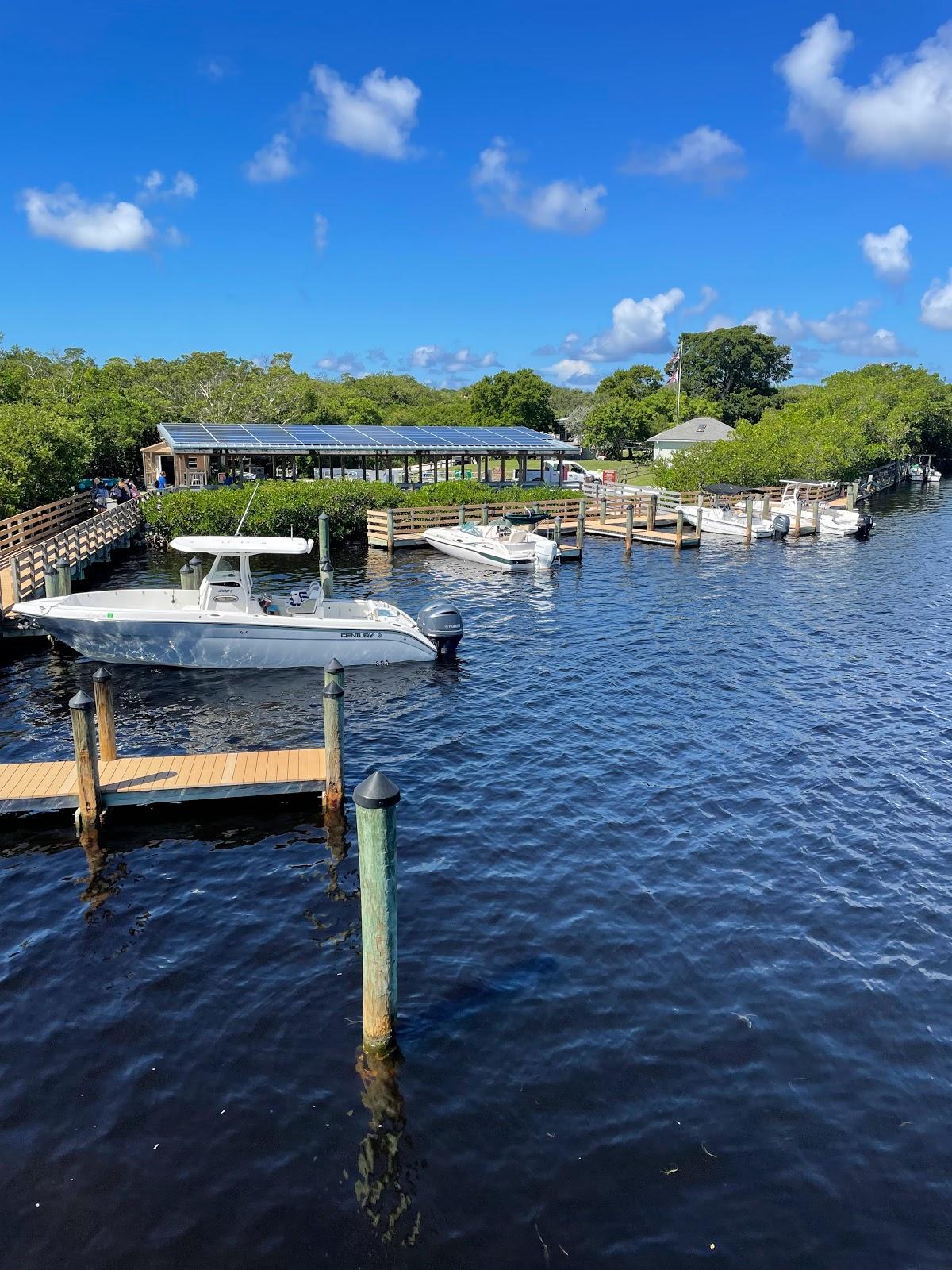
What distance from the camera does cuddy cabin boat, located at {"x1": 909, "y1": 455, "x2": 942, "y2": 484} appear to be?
8956cm

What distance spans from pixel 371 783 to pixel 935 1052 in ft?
21.6

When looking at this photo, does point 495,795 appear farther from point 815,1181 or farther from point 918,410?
point 918,410

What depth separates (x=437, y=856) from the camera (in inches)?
525

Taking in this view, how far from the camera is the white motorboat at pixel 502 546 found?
120 feet

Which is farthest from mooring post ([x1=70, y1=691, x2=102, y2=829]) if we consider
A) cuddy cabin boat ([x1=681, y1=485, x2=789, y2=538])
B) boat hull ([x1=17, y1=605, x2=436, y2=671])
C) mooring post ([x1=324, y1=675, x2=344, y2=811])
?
cuddy cabin boat ([x1=681, y1=485, x2=789, y2=538])

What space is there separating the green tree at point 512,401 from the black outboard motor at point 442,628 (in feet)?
204

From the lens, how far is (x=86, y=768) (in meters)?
13.0

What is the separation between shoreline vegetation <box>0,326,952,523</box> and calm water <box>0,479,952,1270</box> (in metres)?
21.8

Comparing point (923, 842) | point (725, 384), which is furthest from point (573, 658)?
point (725, 384)

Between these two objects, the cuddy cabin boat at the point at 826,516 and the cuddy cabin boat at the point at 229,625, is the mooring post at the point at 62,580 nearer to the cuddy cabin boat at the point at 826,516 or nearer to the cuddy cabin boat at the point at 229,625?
the cuddy cabin boat at the point at 229,625

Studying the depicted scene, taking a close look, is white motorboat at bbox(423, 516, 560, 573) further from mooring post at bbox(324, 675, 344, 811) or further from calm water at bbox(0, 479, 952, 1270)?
mooring post at bbox(324, 675, 344, 811)

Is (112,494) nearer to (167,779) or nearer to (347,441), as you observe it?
(347,441)

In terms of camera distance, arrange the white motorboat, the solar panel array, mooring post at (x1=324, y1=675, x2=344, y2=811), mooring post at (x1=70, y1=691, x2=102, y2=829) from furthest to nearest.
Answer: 1. the solar panel array
2. the white motorboat
3. mooring post at (x1=324, y1=675, x2=344, y2=811)
4. mooring post at (x1=70, y1=691, x2=102, y2=829)

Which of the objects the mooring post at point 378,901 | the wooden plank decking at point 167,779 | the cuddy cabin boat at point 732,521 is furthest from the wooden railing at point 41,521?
the cuddy cabin boat at point 732,521
